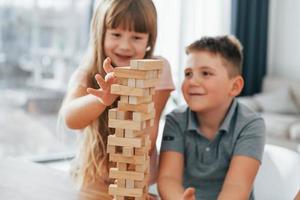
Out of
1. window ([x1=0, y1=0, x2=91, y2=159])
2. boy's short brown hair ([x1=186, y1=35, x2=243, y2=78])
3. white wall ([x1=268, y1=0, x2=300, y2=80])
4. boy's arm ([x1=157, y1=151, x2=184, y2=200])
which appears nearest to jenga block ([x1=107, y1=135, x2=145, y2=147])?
boy's arm ([x1=157, y1=151, x2=184, y2=200])

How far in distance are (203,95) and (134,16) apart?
32cm

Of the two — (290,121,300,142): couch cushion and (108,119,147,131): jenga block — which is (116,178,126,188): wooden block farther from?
(290,121,300,142): couch cushion

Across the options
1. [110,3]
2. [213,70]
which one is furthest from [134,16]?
[213,70]

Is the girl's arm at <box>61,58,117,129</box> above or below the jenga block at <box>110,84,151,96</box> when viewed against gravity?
below

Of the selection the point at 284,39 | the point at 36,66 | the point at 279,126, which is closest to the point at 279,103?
the point at 279,126

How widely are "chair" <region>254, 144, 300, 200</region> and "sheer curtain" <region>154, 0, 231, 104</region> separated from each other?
10.6 ft

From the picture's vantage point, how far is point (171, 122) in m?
1.77

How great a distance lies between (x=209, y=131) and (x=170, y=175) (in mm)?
220

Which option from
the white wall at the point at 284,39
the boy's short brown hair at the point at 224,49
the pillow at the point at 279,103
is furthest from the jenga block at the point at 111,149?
the white wall at the point at 284,39

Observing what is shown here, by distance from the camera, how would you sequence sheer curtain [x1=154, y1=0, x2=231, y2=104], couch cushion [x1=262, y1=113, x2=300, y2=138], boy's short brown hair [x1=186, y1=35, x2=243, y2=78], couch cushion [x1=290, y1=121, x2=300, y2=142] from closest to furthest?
boy's short brown hair [x1=186, y1=35, x2=243, y2=78], couch cushion [x1=290, y1=121, x2=300, y2=142], couch cushion [x1=262, y1=113, x2=300, y2=138], sheer curtain [x1=154, y1=0, x2=231, y2=104]

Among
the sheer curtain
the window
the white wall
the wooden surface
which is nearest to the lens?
the wooden surface

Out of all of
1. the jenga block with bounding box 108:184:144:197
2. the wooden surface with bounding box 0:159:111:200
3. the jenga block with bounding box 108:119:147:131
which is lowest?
the wooden surface with bounding box 0:159:111:200

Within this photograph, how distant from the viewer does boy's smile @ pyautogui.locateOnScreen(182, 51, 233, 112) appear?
5.54ft

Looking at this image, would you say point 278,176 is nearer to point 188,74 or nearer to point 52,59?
point 188,74
